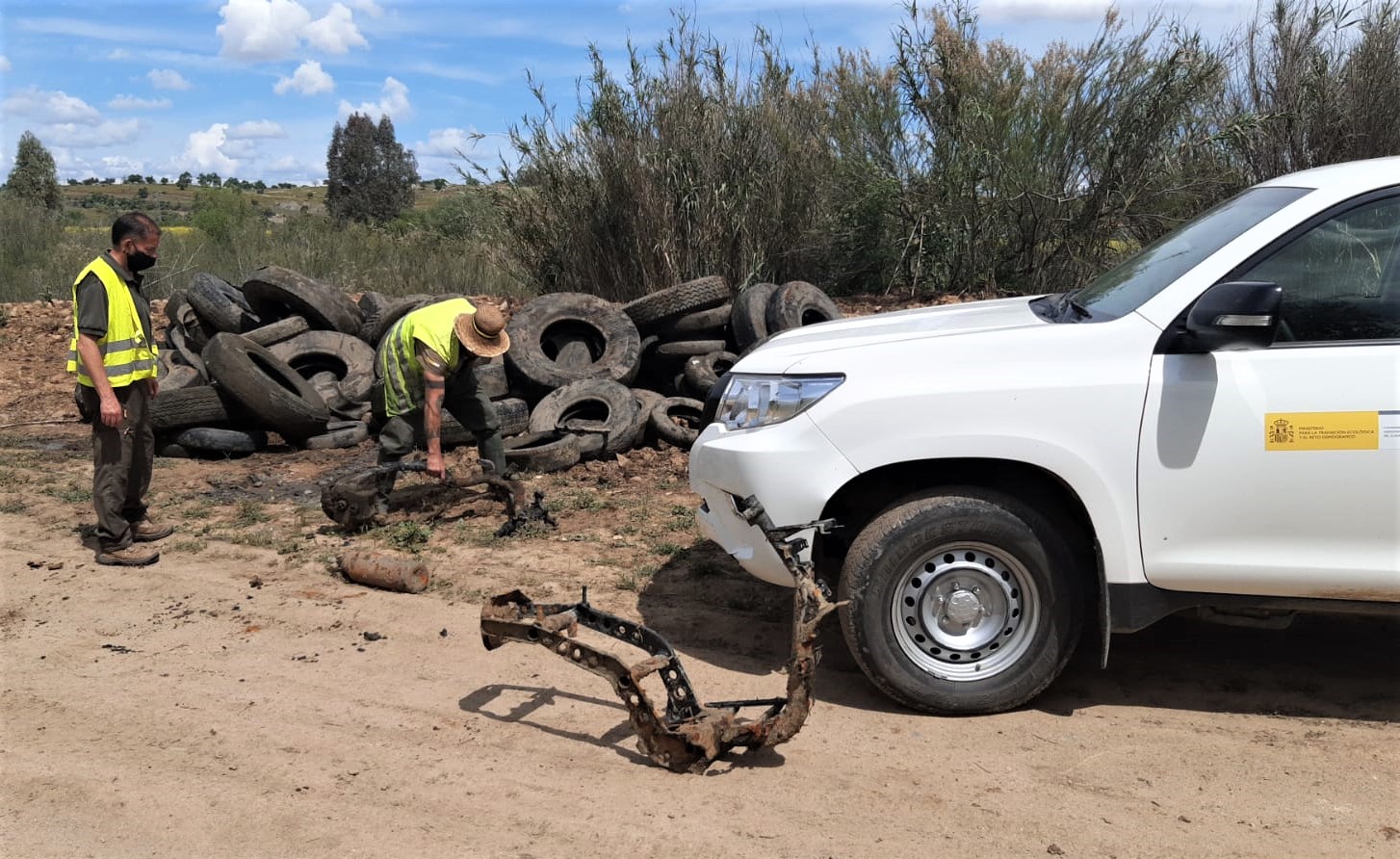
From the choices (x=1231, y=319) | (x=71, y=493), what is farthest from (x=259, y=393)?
(x=1231, y=319)

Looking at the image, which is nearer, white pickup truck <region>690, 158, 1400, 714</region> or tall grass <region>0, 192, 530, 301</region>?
white pickup truck <region>690, 158, 1400, 714</region>

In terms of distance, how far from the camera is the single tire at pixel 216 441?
9094mm

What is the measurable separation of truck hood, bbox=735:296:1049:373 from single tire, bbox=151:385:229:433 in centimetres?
633

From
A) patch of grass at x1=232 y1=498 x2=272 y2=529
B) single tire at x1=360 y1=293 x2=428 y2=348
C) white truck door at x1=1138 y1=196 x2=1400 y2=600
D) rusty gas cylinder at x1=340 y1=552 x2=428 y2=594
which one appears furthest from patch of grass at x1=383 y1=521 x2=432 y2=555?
single tire at x1=360 y1=293 x2=428 y2=348

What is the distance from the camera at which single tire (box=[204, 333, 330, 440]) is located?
898 cm

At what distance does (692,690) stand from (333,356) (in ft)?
27.1

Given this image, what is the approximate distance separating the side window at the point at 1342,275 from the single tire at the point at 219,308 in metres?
10.5

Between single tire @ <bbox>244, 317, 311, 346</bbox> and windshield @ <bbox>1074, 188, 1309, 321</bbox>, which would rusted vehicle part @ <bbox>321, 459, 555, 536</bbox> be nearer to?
windshield @ <bbox>1074, 188, 1309, 321</bbox>

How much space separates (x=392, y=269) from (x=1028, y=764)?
1633 cm

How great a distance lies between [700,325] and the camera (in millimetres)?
10406

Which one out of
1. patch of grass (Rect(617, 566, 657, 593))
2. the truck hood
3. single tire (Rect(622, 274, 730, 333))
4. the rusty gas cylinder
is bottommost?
patch of grass (Rect(617, 566, 657, 593))

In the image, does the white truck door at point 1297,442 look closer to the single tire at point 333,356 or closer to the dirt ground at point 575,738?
the dirt ground at point 575,738

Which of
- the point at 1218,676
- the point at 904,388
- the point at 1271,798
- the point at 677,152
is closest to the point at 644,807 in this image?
the point at 904,388

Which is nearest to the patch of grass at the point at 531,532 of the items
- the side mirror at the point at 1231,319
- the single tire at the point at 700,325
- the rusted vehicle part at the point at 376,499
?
the rusted vehicle part at the point at 376,499
